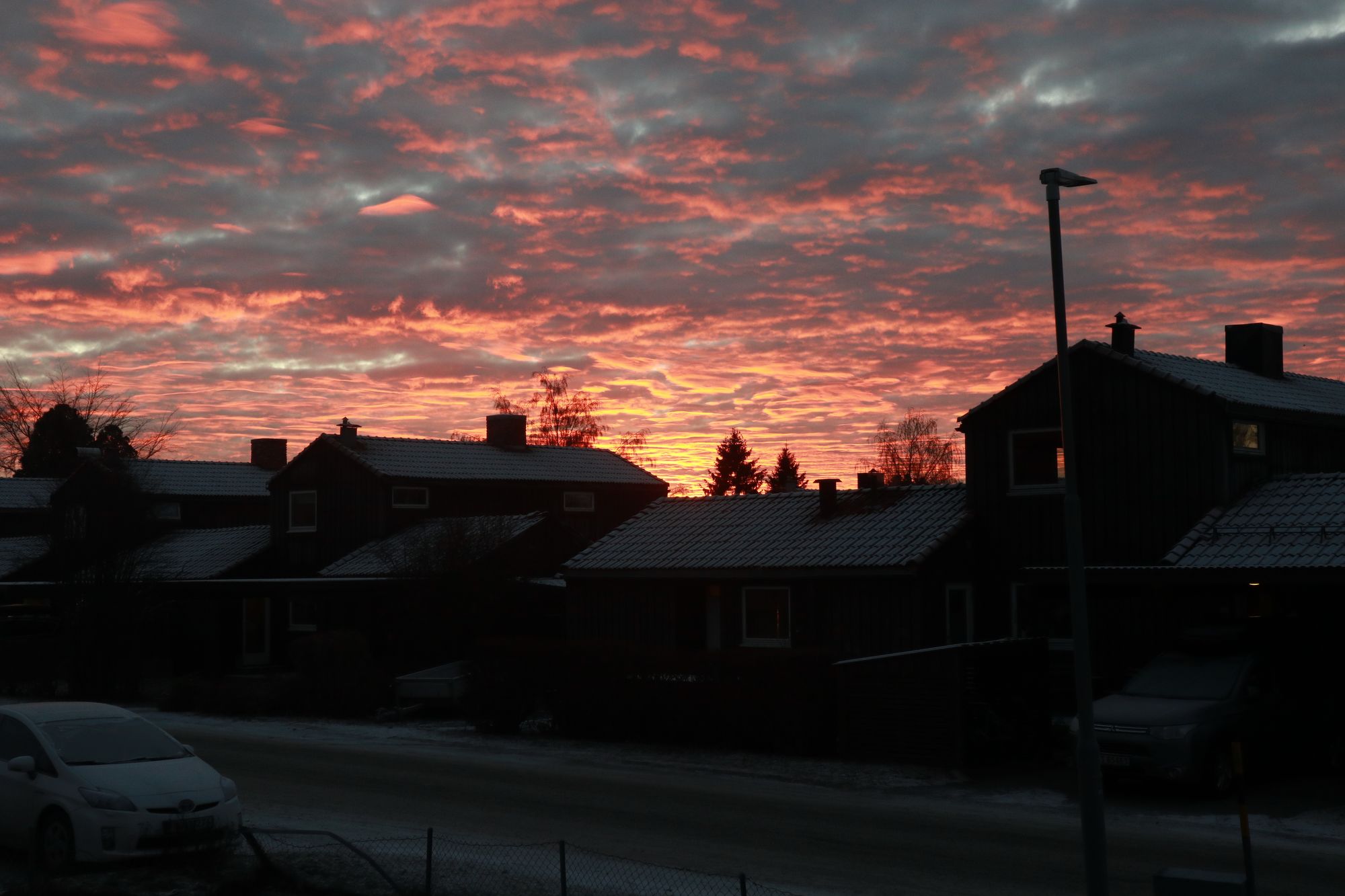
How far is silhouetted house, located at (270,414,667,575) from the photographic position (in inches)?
1725

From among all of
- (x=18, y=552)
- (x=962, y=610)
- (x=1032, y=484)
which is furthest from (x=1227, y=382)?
(x=18, y=552)

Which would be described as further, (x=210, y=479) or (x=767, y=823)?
(x=210, y=479)

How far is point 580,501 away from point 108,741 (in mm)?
35836

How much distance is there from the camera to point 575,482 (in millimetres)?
48938

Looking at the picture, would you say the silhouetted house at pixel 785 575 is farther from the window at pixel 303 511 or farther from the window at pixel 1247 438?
the window at pixel 303 511

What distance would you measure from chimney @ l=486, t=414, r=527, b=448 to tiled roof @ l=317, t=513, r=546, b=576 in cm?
802

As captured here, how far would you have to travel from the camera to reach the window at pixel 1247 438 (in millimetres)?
25312

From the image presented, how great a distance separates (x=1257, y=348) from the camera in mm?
29953

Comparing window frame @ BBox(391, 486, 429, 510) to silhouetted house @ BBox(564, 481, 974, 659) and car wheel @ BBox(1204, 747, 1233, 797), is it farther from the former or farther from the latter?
car wheel @ BBox(1204, 747, 1233, 797)

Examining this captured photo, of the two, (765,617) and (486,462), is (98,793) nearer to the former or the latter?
(765,617)

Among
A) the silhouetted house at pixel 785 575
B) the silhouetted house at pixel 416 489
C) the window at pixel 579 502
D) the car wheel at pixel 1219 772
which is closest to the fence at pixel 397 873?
the car wheel at pixel 1219 772

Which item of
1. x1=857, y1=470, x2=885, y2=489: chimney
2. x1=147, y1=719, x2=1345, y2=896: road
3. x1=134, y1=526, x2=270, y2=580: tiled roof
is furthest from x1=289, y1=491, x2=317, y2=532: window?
x1=147, y1=719, x2=1345, y2=896: road

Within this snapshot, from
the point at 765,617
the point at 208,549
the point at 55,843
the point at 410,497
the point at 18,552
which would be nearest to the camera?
the point at 55,843

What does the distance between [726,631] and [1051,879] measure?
17942 mm
